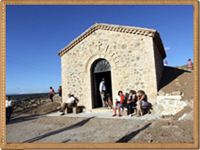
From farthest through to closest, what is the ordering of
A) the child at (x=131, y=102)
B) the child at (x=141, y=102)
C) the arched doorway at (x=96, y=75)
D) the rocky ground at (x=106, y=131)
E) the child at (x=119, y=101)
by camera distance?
the arched doorway at (x=96, y=75) < the child at (x=119, y=101) < the child at (x=131, y=102) < the child at (x=141, y=102) < the rocky ground at (x=106, y=131)

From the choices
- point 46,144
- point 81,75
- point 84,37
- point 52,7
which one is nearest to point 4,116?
point 46,144

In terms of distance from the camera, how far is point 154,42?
5.79m

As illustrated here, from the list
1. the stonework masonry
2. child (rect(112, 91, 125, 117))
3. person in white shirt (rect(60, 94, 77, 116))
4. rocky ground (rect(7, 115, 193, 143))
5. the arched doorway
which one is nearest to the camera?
rocky ground (rect(7, 115, 193, 143))

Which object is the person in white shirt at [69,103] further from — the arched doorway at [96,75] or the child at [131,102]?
the child at [131,102]

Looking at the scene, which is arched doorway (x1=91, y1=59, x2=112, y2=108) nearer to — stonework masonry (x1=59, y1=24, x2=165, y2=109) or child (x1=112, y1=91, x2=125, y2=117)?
stonework masonry (x1=59, y1=24, x2=165, y2=109)

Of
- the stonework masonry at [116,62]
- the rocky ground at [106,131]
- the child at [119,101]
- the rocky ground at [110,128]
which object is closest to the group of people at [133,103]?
the child at [119,101]

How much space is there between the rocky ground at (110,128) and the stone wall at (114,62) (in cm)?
81

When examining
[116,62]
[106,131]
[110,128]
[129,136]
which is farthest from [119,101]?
[129,136]

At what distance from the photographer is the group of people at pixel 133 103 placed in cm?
529

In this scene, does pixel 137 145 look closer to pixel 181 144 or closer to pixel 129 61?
pixel 181 144

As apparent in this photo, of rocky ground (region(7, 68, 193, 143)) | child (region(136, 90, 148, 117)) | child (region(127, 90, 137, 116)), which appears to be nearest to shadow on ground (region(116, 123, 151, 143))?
rocky ground (region(7, 68, 193, 143))

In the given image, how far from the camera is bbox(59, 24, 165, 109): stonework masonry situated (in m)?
5.71

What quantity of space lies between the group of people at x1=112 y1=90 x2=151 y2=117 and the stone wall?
0.62ft
